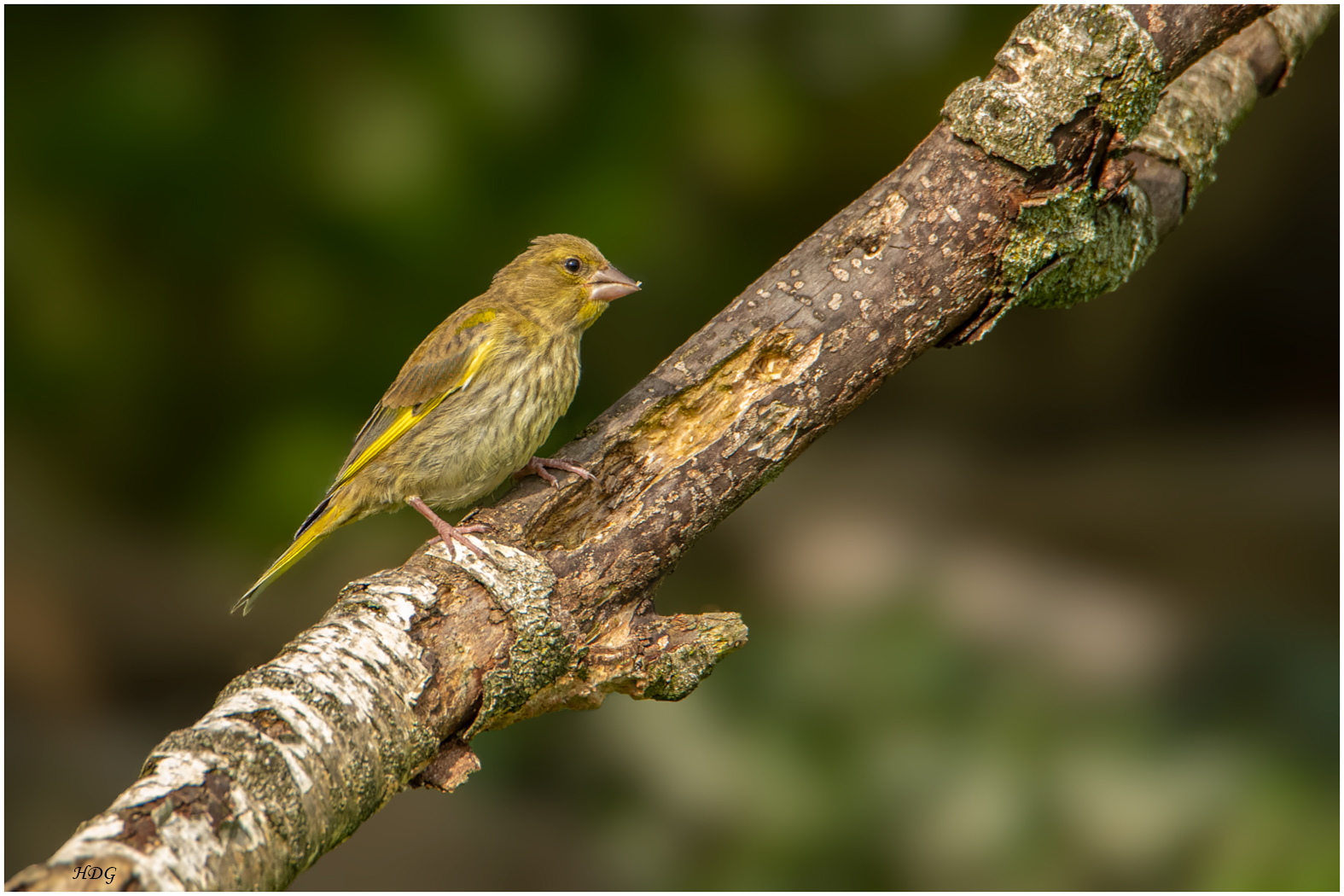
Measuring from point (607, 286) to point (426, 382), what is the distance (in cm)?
74

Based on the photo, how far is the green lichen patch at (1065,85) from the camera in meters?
2.60

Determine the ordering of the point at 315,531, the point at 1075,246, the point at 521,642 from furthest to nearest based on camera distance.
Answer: the point at 315,531 < the point at 1075,246 < the point at 521,642

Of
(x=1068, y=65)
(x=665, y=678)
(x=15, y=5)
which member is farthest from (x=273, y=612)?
(x=1068, y=65)

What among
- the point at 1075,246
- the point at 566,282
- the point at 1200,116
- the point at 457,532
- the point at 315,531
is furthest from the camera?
the point at 566,282

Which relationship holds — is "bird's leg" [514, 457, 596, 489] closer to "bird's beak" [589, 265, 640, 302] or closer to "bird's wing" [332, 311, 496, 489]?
"bird's wing" [332, 311, 496, 489]

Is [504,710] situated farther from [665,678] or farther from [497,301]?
[497,301]

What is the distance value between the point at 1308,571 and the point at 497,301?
4348 mm

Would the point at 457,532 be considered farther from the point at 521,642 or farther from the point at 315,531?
the point at 315,531

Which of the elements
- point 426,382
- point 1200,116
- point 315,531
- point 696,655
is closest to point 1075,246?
point 1200,116

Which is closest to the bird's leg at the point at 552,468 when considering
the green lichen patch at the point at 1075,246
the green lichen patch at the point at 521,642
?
the green lichen patch at the point at 521,642

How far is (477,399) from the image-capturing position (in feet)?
11.2

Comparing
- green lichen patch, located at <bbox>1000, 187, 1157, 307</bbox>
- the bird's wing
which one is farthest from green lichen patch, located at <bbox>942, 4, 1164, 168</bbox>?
the bird's wing

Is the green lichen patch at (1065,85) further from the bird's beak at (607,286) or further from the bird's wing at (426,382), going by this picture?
the bird's wing at (426,382)

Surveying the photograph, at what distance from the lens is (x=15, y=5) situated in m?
4.01
